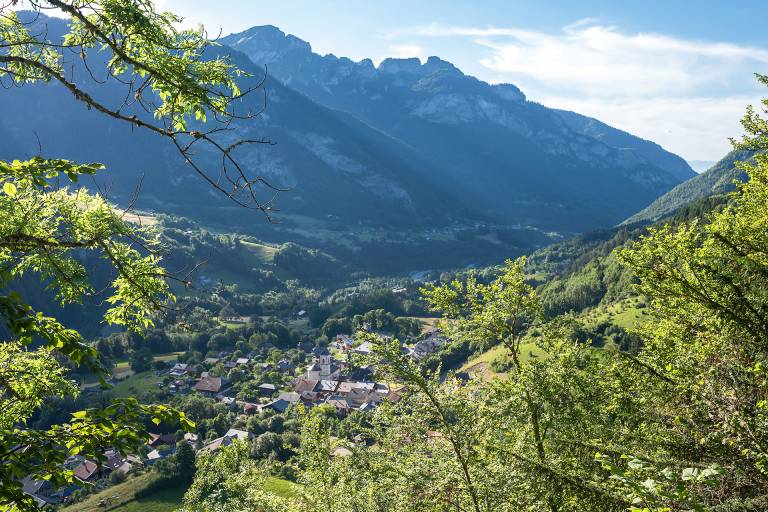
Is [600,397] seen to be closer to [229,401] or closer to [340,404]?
[340,404]

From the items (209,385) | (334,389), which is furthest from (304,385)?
(209,385)

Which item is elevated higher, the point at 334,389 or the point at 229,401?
the point at 229,401

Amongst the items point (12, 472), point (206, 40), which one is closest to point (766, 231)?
point (206, 40)

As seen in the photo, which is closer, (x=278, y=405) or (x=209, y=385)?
(x=278, y=405)

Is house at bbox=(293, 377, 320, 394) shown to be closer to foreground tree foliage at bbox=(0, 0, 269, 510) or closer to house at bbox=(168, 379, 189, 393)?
house at bbox=(168, 379, 189, 393)

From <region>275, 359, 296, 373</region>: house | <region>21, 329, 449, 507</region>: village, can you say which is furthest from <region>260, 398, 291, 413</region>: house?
<region>275, 359, 296, 373</region>: house

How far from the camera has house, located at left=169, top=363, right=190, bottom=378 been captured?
113762mm

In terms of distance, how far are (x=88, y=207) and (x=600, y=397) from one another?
51.5 feet

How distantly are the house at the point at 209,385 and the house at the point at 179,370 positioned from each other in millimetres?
7453

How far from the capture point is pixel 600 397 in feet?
52.0

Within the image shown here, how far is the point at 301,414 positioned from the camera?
2584 centimetres

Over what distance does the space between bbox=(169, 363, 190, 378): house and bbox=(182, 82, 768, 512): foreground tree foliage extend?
112452 mm

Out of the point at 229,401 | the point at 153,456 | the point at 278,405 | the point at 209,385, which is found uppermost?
the point at 209,385

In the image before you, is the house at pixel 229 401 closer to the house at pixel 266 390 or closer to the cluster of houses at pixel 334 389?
the house at pixel 266 390
